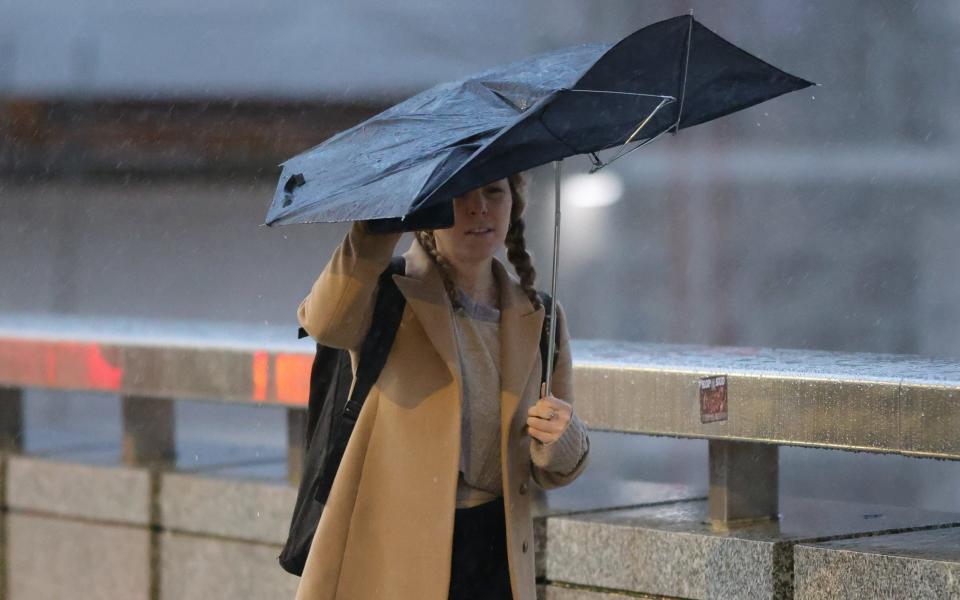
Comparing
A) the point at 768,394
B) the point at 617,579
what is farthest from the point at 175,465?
the point at 768,394

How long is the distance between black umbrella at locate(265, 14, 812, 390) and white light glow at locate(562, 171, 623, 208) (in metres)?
12.1

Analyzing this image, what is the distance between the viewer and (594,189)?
15906 mm

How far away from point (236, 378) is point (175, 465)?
30.4 inches

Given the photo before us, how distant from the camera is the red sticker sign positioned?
432cm

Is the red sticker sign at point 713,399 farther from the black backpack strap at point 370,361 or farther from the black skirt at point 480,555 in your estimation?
the black backpack strap at point 370,361

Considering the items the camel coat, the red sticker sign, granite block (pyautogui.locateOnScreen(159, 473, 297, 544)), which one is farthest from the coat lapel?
granite block (pyautogui.locateOnScreen(159, 473, 297, 544))

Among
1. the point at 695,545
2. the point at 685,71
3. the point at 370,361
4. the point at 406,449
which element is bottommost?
the point at 695,545

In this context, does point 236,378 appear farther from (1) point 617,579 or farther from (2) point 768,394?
→ (2) point 768,394

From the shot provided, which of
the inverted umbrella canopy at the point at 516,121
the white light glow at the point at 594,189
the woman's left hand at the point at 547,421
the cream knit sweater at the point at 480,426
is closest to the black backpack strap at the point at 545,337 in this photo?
the cream knit sweater at the point at 480,426

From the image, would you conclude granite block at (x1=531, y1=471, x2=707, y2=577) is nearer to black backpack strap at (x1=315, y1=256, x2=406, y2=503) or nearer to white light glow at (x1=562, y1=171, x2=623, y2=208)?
black backpack strap at (x1=315, y1=256, x2=406, y2=503)

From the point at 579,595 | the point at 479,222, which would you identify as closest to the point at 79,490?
the point at 579,595

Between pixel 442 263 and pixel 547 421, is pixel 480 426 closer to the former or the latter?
pixel 547 421

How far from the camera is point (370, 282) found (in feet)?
10.7

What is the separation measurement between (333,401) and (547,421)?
1.78ft
